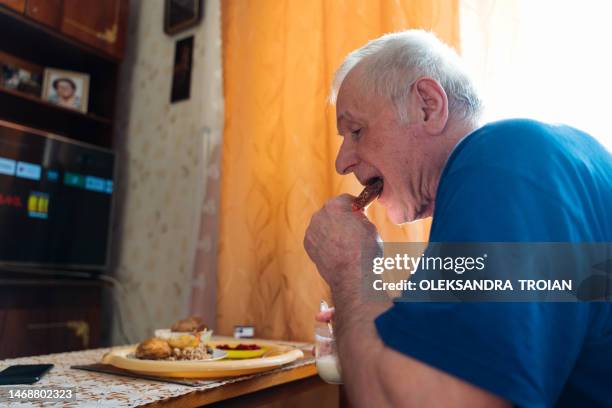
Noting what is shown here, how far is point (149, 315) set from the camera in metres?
2.12

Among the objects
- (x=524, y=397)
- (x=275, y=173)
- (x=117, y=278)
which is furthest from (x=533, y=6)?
(x=117, y=278)

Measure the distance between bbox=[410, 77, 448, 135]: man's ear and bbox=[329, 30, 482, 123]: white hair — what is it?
15 mm

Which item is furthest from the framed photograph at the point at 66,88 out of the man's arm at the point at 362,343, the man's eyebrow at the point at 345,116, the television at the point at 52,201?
the man's arm at the point at 362,343

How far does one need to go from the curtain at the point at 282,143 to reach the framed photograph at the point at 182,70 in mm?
360

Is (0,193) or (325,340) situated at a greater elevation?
(0,193)

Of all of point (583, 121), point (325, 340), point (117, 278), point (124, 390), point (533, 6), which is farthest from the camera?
point (117, 278)

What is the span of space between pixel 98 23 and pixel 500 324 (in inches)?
90.9

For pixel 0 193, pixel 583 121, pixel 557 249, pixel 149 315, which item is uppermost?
pixel 583 121

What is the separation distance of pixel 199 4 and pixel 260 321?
1471 millimetres

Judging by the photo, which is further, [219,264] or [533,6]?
[219,264]

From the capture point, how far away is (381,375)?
51 centimetres

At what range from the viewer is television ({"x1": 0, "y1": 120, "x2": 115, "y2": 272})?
1.79 meters

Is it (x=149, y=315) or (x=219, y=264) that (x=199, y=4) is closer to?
(x=219, y=264)

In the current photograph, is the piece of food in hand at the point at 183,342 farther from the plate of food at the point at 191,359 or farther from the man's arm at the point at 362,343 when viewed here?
the man's arm at the point at 362,343
